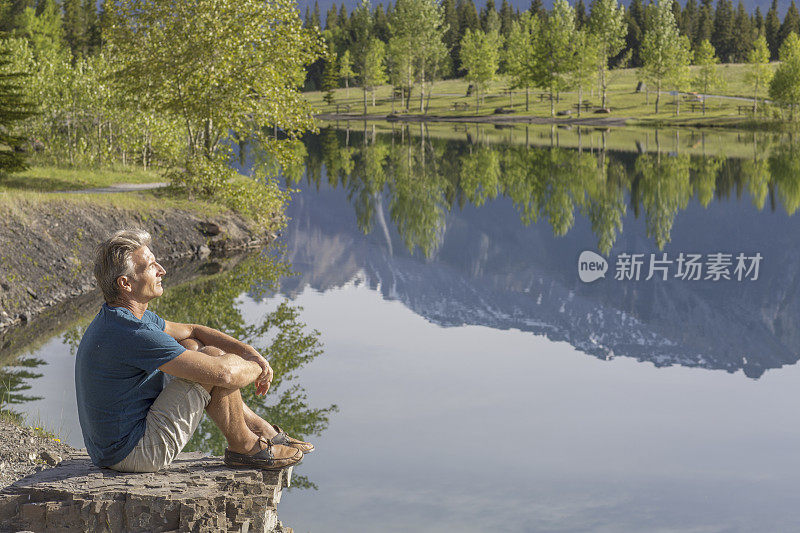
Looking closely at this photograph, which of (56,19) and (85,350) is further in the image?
(56,19)

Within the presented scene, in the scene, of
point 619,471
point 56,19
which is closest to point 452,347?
point 619,471

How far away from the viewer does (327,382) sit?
46.5 feet

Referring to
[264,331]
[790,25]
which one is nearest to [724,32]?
[790,25]

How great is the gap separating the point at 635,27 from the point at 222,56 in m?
117

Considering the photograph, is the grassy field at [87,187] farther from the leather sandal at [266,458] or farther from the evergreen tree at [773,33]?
the evergreen tree at [773,33]

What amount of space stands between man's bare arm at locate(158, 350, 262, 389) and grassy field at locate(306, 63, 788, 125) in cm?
8846

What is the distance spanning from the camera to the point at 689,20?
462 ft

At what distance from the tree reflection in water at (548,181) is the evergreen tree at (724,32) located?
3111 inches

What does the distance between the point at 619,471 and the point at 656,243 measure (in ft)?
71.5

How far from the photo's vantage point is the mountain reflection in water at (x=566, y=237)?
755 inches

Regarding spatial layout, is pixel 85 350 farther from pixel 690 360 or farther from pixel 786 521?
pixel 690 360

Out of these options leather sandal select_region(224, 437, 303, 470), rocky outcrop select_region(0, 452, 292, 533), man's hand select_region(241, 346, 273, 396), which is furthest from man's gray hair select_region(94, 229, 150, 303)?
leather sandal select_region(224, 437, 303, 470)

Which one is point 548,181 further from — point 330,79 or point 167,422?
point 330,79

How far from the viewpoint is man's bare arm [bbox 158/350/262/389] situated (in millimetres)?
6230
